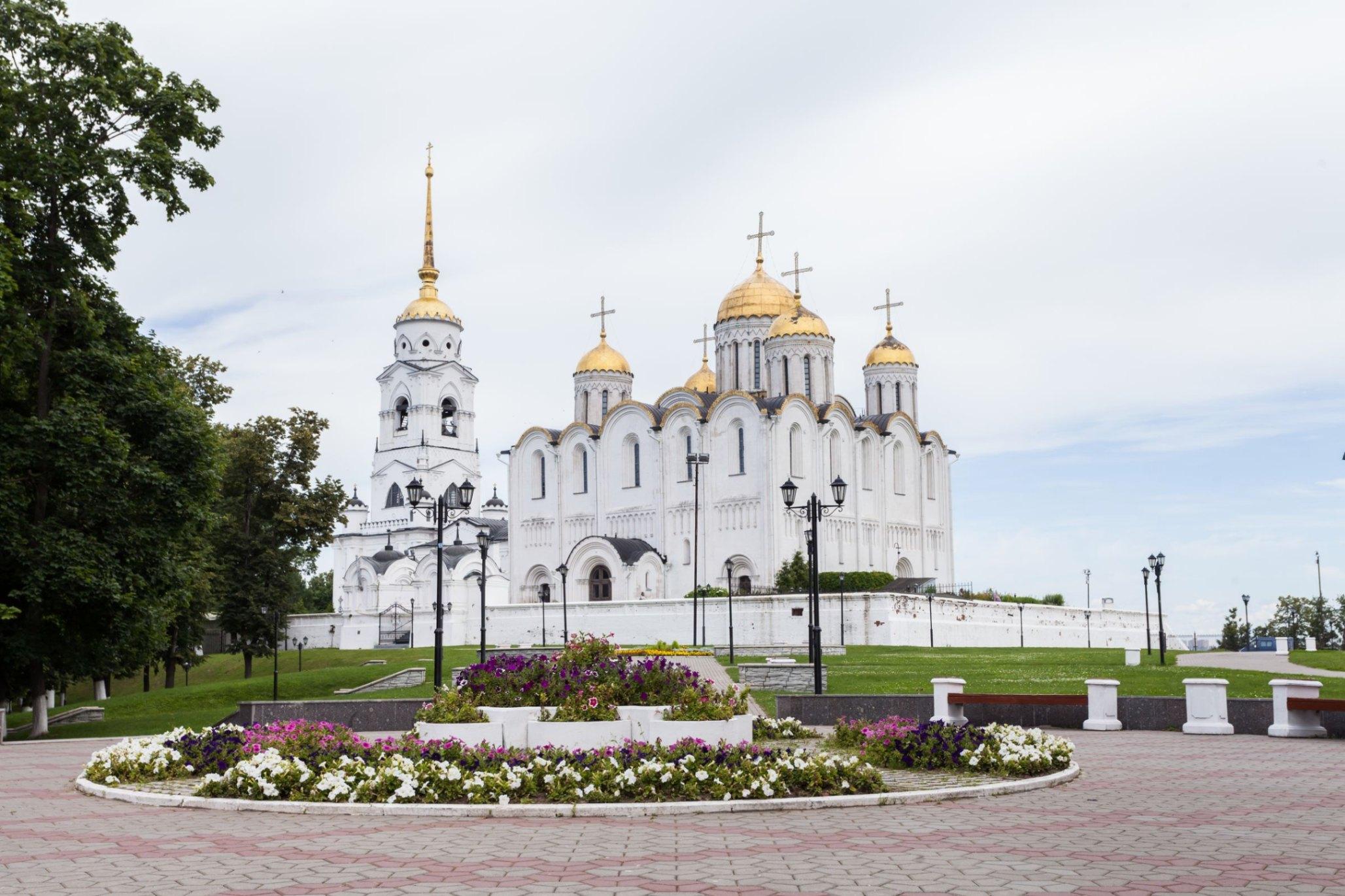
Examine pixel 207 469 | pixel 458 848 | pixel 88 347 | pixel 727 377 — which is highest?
pixel 727 377

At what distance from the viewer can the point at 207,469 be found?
25547 millimetres

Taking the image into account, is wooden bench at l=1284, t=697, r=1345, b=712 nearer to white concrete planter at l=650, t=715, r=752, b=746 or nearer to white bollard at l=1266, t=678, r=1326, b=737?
white bollard at l=1266, t=678, r=1326, b=737

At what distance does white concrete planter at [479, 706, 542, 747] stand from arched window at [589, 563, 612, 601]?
44.5 metres

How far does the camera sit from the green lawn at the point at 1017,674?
77.2ft

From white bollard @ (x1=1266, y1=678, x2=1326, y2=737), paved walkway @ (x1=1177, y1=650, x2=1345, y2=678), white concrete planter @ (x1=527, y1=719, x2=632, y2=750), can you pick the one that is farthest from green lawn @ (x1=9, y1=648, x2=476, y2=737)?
paved walkway @ (x1=1177, y1=650, x2=1345, y2=678)

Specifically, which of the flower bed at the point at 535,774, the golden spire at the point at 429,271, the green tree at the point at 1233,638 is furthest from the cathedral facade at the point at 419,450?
the flower bed at the point at 535,774

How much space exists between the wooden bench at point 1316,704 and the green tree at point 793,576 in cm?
3287

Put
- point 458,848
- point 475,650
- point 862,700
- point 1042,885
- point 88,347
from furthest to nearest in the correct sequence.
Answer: point 475,650 → point 88,347 → point 862,700 → point 458,848 → point 1042,885

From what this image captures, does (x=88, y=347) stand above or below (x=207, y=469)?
above

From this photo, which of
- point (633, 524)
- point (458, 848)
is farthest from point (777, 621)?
point (458, 848)

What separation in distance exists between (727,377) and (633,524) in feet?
27.7

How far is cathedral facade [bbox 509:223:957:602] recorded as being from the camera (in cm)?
5572

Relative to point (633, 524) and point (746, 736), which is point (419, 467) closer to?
point (633, 524)

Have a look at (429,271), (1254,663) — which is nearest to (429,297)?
(429,271)
